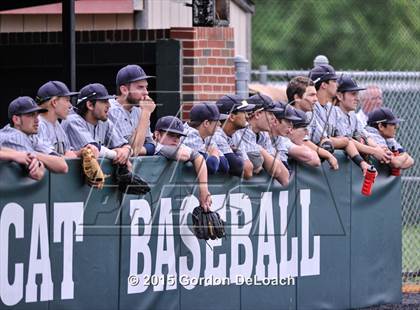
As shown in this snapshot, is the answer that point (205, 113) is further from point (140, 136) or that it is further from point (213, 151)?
point (140, 136)

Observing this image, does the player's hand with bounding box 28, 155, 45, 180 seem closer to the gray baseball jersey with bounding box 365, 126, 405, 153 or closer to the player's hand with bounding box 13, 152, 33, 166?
the player's hand with bounding box 13, 152, 33, 166

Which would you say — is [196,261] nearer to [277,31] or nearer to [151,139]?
[151,139]

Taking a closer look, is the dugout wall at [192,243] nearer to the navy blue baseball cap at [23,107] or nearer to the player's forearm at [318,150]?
the player's forearm at [318,150]

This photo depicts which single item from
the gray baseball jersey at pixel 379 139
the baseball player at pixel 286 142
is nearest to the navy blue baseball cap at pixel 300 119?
the baseball player at pixel 286 142

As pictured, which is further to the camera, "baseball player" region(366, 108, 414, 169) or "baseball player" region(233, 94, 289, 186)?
"baseball player" region(366, 108, 414, 169)

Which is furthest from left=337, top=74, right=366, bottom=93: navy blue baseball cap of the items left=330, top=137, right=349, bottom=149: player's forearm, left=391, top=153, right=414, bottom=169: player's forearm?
left=391, top=153, right=414, bottom=169: player's forearm

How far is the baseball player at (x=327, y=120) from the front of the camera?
11.4 meters

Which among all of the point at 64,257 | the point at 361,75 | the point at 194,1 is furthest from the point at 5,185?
the point at 361,75

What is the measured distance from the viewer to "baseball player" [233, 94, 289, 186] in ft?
34.1

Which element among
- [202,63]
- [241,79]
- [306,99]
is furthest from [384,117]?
[202,63]

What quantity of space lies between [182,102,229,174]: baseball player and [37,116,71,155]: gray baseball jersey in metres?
1.16

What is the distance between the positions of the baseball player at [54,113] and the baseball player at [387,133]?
12.3ft

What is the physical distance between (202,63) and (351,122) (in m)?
2.02

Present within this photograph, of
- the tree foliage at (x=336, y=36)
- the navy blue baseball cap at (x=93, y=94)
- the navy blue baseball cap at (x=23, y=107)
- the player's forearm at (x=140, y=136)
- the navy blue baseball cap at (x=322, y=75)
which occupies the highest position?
the tree foliage at (x=336, y=36)
